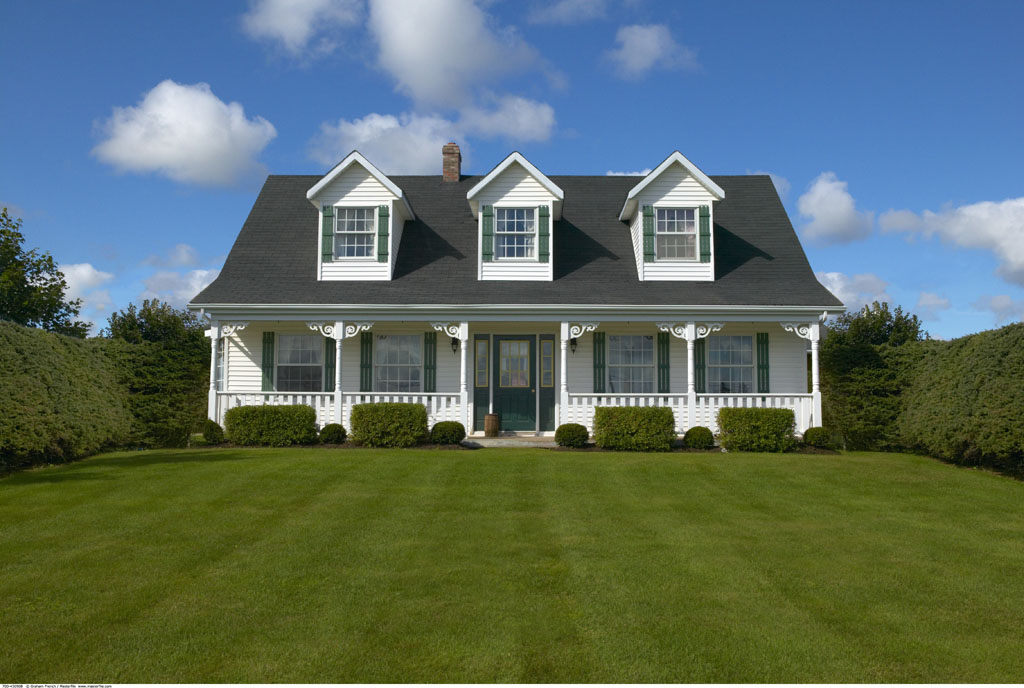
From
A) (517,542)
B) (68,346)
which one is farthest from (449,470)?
(68,346)

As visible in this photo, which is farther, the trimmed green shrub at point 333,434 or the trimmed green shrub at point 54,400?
the trimmed green shrub at point 333,434

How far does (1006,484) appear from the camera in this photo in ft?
39.6

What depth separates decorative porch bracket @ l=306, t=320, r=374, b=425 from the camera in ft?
56.2

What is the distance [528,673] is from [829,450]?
44.9 ft

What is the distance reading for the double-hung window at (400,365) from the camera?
18.8 metres

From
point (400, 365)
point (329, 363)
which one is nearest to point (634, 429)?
point (400, 365)

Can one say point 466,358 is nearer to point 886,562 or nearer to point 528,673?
point 886,562

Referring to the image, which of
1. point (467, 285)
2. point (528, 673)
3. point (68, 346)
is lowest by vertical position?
point (528, 673)

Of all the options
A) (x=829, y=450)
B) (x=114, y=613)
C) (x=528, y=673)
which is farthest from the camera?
(x=829, y=450)

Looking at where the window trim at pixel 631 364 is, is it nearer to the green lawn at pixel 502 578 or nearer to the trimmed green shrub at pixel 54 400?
the green lawn at pixel 502 578

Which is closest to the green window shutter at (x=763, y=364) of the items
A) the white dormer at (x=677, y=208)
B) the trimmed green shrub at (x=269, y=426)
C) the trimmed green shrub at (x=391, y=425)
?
the white dormer at (x=677, y=208)

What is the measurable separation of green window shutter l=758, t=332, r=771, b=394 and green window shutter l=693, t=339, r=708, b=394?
4.58 feet

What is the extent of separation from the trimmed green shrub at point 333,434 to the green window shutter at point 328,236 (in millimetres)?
4770

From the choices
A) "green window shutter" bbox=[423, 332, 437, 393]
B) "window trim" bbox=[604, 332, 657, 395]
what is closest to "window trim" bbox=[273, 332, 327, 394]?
"green window shutter" bbox=[423, 332, 437, 393]
